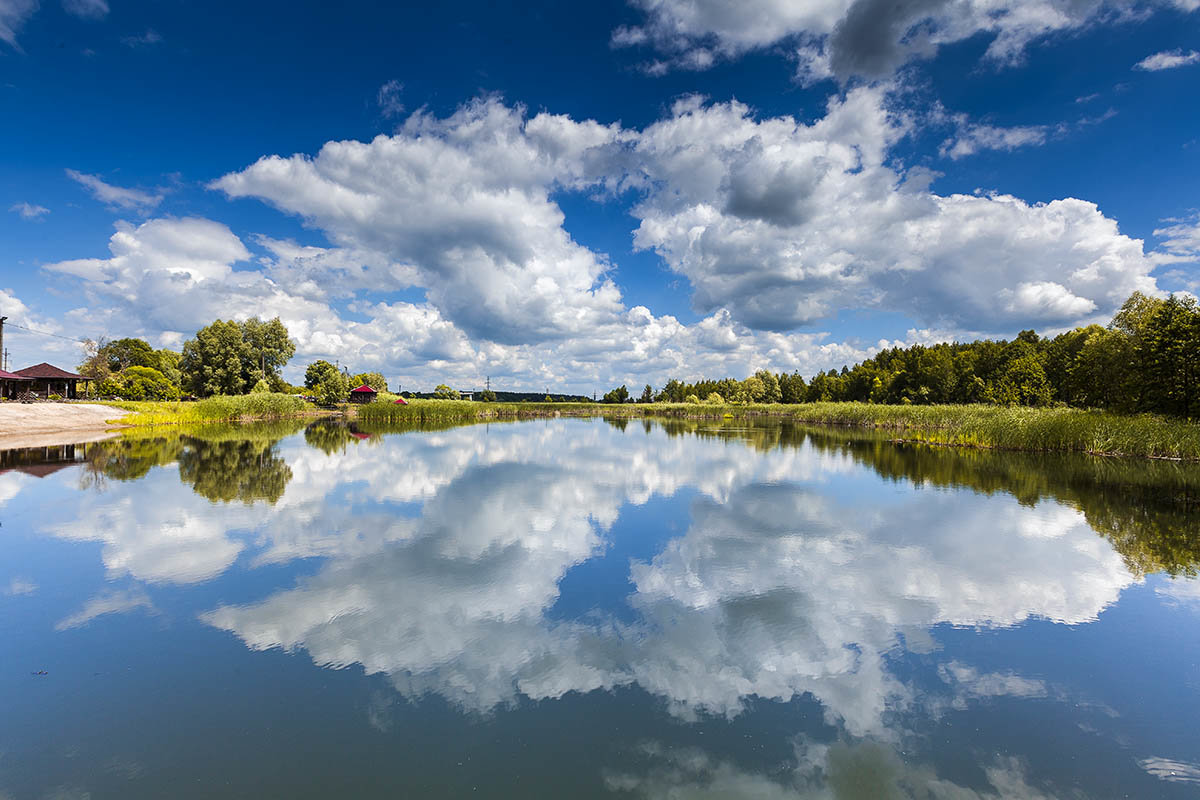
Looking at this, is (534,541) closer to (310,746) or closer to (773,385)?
(310,746)

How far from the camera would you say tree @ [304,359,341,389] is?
3253 inches

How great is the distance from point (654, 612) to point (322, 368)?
90424 mm

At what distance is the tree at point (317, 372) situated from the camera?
271 ft

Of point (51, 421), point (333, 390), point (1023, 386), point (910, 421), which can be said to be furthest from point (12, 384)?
point (1023, 386)

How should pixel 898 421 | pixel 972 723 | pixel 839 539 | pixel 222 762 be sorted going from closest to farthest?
pixel 222 762 < pixel 972 723 < pixel 839 539 < pixel 898 421

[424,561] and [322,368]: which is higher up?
[322,368]

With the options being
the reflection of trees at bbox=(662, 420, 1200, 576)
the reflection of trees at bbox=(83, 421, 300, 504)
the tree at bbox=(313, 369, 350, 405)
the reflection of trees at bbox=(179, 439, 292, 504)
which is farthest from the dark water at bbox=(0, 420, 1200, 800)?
the tree at bbox=(313, 369, 350, 405)

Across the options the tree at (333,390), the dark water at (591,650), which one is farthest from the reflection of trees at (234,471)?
the tree at (333,390)

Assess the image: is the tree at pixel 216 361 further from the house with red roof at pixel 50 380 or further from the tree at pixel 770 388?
the tree at pixel 770 388

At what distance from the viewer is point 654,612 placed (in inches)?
259

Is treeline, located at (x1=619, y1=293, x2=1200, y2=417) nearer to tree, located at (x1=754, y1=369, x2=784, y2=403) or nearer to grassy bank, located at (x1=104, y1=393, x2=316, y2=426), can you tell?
tree, located at (x1=754, y1=369, x2=784, y2=403)

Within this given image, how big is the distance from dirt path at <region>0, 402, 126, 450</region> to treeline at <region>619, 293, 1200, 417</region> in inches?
2237

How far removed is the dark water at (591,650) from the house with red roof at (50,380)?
50.9 meters

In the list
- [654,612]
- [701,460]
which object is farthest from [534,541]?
[701,460]
